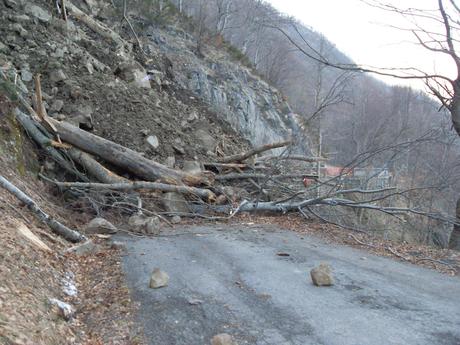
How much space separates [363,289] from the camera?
14.1 ft

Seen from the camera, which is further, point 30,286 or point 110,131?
point 110,131

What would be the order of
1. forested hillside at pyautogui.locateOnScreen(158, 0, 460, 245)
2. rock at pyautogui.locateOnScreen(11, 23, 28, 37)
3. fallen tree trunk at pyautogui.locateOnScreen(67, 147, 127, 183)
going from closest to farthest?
fallen tree trunk at pyautogui.locateOnScreen(67, 147, 127, 183), rock at pyautogui.locateOnScreen(11, 23, 28, 37), forested hillside at pyautogui.locateOnScreen(158, 0, 460, 245)

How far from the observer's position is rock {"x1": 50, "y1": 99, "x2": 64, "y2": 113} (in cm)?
908

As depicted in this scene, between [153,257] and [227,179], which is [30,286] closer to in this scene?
[153,257]

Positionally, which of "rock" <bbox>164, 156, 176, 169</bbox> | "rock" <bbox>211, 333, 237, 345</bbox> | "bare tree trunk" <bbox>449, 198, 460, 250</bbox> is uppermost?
"bare tree trunk" <bbox>449, 198, 460, 250</bbox>

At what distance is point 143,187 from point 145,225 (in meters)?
1.04

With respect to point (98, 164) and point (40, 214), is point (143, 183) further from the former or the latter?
point (40, 214)

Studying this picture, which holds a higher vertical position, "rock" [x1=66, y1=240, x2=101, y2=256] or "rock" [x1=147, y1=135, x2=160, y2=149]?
"rock" [x1=147, y1=135, x2=160, y2=149]

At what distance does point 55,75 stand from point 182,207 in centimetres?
466

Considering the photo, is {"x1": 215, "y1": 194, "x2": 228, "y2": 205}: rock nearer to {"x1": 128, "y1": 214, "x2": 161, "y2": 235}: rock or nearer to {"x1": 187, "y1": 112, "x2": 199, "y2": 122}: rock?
{"x1": 128, "y1": 214, "x2": 161, "y2": 235}: rock

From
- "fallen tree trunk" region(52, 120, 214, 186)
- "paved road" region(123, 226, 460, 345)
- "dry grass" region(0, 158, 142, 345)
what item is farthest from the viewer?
"fallen tree trunk" region(52, 120, 214, 186)

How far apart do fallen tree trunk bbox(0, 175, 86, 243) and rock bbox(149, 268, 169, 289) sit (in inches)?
61.0

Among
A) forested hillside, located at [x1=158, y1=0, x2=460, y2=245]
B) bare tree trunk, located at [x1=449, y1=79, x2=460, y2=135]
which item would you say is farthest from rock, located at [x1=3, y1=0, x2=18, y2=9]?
bare tree trunk, located at [x1=449, y1=79, x2=460, y2=135]

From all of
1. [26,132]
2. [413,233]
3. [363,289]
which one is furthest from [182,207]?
[413,233]
